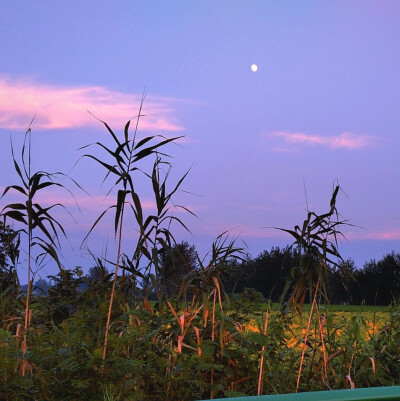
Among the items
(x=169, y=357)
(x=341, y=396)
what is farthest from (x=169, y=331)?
(x=341, y=396)

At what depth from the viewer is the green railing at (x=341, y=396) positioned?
186cm

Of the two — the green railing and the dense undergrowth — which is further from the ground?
the green railing

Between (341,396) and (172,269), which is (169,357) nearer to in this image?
(172,269)

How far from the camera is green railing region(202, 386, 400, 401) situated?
6.09 ft

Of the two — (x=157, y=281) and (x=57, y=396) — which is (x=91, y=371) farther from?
(x=157, y=281)

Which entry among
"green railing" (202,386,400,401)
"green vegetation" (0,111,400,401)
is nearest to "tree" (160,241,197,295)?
"green vegetation" (0,111,400,401)

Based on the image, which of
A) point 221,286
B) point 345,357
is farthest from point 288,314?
point 221,286

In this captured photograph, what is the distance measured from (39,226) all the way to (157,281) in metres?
1.03

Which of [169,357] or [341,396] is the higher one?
[341,396]

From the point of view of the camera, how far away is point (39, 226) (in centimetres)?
518

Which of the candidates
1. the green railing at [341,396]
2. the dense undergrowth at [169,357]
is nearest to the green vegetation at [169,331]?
the dense undergrowth at [169,357]

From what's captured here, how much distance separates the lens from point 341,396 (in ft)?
6.36

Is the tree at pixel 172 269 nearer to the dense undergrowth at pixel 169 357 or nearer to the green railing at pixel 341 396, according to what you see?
the dense undergrowth at pixel 169 357

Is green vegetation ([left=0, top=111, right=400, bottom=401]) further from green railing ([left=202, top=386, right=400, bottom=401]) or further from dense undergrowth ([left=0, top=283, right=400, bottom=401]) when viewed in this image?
green railing ([left=202, top=386, right=400, bottom=401])
